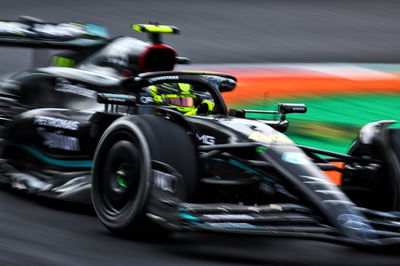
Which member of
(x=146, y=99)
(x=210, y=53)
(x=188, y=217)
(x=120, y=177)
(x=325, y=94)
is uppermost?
(x=210, y=53)

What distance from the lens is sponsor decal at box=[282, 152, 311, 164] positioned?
530 cm

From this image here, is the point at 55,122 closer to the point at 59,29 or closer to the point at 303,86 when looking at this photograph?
the point at 59,29

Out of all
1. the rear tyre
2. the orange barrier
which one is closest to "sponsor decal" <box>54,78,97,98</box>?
the rear tyre

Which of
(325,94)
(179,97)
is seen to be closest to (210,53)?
(325,94)

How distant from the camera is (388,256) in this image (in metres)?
5.41

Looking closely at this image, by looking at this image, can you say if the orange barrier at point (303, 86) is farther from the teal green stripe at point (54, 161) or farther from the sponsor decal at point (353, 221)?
the sponsor decal at point (353, 221)

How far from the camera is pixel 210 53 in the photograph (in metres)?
14.8

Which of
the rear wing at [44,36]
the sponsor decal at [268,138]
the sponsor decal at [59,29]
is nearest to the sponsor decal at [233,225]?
the sponsor decal at [268,138]

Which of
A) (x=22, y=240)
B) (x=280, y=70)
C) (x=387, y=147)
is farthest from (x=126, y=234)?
(x=280, y=70)

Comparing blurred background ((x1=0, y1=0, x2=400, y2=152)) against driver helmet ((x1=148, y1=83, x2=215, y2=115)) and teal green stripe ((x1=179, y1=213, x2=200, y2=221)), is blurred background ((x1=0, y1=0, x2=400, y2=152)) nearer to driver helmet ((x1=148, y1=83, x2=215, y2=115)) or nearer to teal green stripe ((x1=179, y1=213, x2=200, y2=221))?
driver helmet ((x1=148, y1=83, x2=215, y2=115))

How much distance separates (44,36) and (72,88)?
3.40ft

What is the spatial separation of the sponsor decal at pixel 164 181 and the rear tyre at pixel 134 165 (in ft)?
0.16

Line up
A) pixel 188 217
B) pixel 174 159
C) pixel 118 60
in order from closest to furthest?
pixel 188 217 → pixel 174 159 → pixel 118 60

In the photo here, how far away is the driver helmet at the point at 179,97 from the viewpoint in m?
6.69
